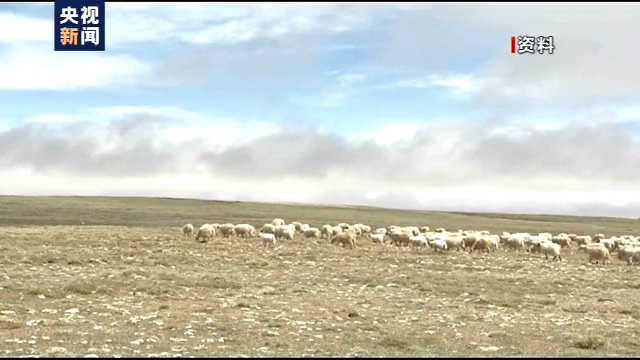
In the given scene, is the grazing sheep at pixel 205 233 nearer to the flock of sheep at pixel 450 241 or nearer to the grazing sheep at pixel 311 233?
the flock of sheep at pixel 450 241

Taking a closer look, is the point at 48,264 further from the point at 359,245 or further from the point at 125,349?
the point at 359,245

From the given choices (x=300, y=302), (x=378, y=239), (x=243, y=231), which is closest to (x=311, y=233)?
(x=243, y=231)

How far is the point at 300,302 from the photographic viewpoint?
19734 millimetres

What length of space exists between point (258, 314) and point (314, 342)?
3750 millimetres

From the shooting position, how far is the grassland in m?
13.9

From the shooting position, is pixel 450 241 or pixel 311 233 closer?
pixel 450 241

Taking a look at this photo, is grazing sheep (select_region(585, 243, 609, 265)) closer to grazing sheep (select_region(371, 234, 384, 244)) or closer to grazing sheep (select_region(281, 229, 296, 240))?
grazing sheep (select_region(371, 234, 384, 244))

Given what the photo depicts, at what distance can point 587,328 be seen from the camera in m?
16.6

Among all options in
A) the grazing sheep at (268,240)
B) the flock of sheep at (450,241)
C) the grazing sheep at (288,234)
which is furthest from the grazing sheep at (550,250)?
the grazing sheep at (288,234)

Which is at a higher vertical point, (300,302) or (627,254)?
(627,254)

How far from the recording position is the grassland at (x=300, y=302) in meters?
13.9

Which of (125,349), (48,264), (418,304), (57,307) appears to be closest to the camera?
(125,349)

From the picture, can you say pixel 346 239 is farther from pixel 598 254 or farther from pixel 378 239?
pixel 598 254

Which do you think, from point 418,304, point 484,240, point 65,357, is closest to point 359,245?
point 484,240
